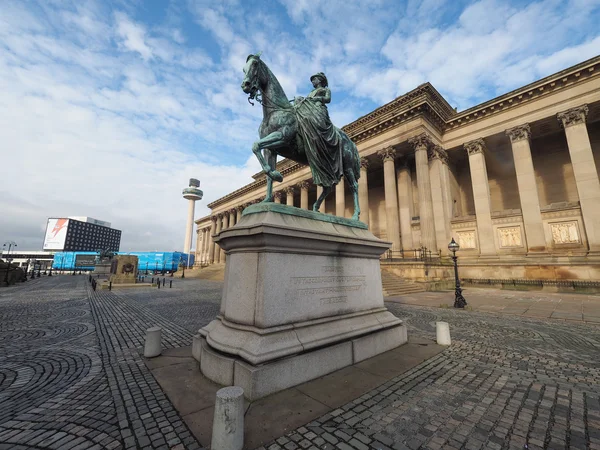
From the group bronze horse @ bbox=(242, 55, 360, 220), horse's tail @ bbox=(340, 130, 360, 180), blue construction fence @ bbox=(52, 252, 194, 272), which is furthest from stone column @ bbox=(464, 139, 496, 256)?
blue construction fence @ bbox=(52, 252, 194, 272)

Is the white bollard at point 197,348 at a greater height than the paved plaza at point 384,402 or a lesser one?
greater

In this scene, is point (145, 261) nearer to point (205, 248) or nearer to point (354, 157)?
point (205, 248)

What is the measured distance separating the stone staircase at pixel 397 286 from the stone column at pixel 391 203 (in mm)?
4560

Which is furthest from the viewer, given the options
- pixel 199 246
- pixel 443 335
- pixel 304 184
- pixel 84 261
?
pixel 84 261

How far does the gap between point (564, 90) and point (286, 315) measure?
2888cm

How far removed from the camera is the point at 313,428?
271cm

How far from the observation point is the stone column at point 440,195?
74.9 ft

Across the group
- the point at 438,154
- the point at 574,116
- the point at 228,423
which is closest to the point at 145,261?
the point at 438,154

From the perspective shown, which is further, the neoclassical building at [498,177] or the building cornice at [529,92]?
the building cornice at [529,92]

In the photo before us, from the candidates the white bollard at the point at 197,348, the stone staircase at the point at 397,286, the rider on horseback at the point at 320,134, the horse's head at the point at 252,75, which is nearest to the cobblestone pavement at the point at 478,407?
the white bollard at the point at 197,348

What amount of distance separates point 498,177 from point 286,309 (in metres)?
31.3

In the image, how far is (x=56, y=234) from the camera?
120 m

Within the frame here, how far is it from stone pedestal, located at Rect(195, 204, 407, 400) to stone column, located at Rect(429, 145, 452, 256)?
818 inches

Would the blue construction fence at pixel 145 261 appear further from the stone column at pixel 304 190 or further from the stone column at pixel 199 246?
the stone column at pixel 304 190
